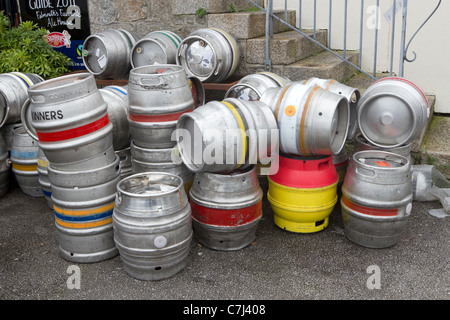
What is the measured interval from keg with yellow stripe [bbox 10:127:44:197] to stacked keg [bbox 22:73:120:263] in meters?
1.34

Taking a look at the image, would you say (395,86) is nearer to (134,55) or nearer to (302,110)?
(302,110)

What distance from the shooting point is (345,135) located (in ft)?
13.0

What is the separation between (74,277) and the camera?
139 inches

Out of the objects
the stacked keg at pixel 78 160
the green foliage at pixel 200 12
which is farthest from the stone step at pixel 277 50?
the stacked keg at pixel 78 160

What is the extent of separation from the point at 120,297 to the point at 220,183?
Answer: 3.51 feet

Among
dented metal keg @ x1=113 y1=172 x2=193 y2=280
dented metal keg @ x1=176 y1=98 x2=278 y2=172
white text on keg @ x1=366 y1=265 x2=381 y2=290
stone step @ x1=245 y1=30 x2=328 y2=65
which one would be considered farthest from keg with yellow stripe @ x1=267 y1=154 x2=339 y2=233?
stone step @ x1=245 y1=30 x2=328 y2=65

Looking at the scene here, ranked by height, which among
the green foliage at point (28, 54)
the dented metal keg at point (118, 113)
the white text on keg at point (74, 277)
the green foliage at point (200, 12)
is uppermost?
the green foliage at point (200, 12)

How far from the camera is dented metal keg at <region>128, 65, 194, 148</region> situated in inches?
153

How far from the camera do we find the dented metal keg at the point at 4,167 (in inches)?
195

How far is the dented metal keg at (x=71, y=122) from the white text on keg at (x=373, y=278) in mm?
2088

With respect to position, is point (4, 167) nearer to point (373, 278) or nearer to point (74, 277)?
point (74, 277)

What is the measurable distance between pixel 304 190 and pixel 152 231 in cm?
130

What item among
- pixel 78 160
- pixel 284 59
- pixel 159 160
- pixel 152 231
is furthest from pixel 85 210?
pixel 284 59

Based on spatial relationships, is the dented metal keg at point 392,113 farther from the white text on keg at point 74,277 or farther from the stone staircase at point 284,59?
the white text on keg at point 74,277
